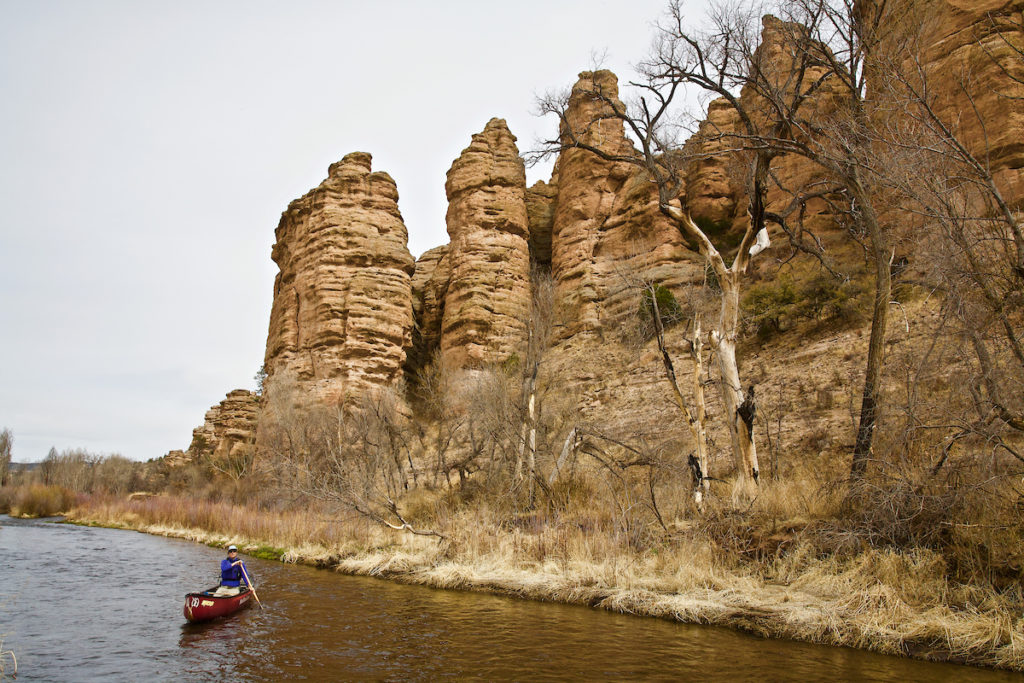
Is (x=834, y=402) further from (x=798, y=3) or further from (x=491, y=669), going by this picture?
(x=491, y=669)

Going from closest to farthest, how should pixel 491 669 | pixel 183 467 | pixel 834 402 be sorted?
pixel 491 669 < pixel 834 402 < pixel 183 467

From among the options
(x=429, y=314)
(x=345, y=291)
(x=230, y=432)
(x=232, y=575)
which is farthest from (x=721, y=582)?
(x=230, y=432)

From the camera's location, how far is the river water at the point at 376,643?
7.57 metres

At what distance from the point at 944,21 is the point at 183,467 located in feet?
170

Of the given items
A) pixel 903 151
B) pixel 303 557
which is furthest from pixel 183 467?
pixel 903 151

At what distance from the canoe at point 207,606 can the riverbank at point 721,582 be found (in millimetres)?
4065

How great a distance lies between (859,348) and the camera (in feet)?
59.3

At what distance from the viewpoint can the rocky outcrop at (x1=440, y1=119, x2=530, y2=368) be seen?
3173 centimetres

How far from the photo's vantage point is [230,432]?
138 ft

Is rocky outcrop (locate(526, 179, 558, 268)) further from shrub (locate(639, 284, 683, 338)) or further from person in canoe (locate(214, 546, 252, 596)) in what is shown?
person in canoe (locate(214, 546, 252, 596))

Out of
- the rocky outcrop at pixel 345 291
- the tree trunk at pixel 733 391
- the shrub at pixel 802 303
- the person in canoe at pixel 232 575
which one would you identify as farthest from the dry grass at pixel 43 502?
the tree trunk at pixel 733 391

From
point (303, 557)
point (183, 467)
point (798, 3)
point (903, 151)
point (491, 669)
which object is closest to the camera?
point (491, 669)

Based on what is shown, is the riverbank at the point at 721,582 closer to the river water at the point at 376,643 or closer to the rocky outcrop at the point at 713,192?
the river water at the point at 376,643

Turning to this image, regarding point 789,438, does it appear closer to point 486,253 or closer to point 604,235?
point 604,235
